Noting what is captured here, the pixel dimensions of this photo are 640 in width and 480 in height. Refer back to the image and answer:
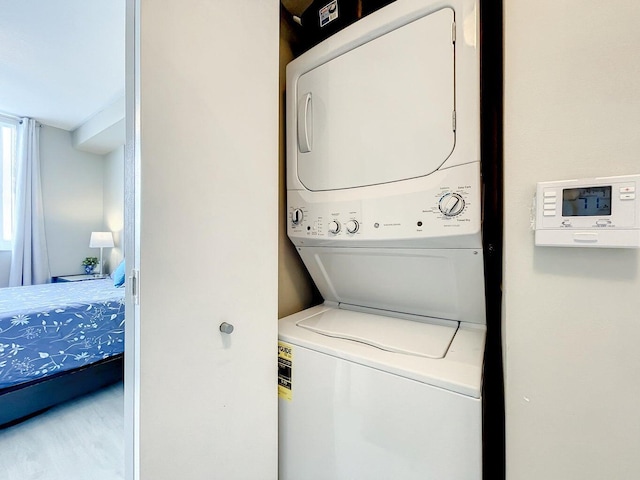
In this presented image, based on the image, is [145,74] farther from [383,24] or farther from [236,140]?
[383,24]

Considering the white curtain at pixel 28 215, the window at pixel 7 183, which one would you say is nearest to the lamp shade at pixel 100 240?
the white curtain at pixel 28 215

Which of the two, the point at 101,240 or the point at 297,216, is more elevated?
the point at 297,216

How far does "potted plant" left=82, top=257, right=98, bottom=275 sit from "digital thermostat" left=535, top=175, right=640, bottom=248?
569 cm

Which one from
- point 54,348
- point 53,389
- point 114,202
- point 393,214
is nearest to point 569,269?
point 393,214

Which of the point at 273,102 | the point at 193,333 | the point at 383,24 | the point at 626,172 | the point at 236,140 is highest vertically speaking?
the point at 383,24

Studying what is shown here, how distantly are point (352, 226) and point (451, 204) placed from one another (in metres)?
0.35

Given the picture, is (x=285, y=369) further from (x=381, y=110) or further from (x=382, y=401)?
(x=381, y=110)

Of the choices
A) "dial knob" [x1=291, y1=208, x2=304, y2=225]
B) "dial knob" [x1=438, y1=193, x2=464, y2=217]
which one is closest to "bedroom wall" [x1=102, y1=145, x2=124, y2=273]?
"dial knob" [x1=291, y1=208, x2=304, y2=225]

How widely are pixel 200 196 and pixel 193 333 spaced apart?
425mm

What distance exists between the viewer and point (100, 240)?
423cm

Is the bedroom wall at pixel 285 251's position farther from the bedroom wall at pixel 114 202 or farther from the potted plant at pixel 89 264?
the potted plant at pixel 89 264

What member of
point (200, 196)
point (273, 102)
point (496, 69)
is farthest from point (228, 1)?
point (496, 69)

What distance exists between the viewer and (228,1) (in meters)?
0.93

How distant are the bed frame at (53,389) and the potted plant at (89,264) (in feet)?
9.50
